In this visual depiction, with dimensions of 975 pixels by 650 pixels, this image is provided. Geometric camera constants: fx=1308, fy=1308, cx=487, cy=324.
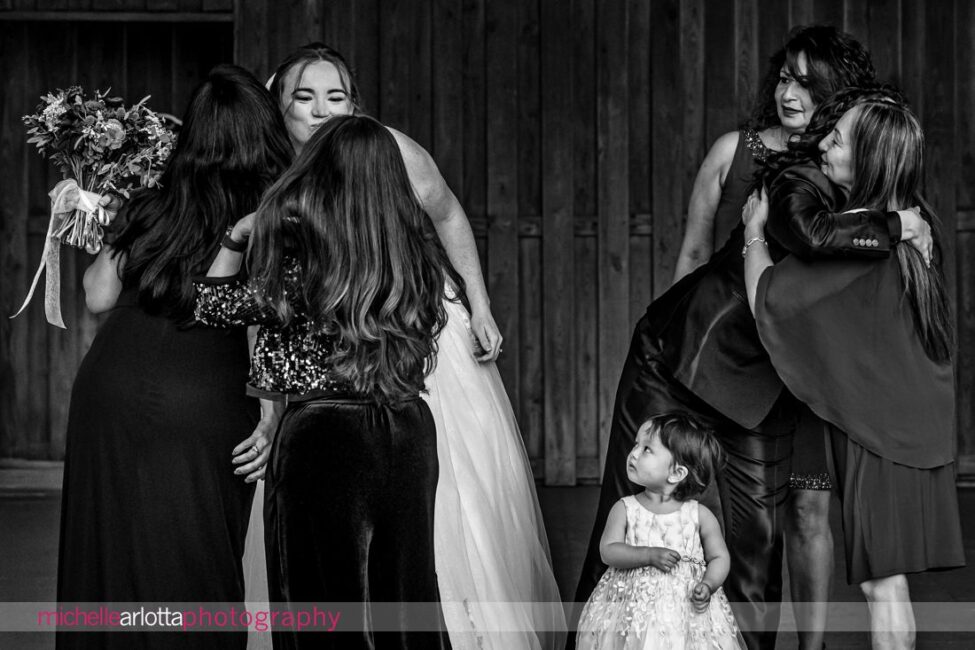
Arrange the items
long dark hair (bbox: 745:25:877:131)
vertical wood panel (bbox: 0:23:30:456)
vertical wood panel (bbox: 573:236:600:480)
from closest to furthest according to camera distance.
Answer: long dark hair (bbox: 745:25:877:131) → vertical wood panel (bbox: 573:236:600:480) → vertical wood panel (bbox: 0:23:30:456)

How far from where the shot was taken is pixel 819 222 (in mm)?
3193

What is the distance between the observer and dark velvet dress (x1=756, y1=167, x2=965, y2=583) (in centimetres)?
319

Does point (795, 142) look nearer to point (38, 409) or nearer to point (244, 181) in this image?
point (244, 181)

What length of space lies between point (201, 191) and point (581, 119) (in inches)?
157

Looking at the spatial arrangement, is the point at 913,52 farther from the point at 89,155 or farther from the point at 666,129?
the point at 89,155

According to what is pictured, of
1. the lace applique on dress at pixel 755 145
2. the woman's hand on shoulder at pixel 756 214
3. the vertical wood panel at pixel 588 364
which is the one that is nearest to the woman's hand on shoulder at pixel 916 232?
the woman's hand on shoulder at pixel 756 214

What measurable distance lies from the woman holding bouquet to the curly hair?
1081 mm

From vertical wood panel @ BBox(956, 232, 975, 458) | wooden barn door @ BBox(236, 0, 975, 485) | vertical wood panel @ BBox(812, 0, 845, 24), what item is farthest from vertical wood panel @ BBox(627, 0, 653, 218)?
vertical wood panel @ BBox(956, 232, 975, 458)

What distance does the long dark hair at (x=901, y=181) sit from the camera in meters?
3.19

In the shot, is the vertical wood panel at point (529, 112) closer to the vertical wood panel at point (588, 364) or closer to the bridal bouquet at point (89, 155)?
the vertical wood panel at point (588, 364)

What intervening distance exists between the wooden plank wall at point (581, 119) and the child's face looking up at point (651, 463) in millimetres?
3578

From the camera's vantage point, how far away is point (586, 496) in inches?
262

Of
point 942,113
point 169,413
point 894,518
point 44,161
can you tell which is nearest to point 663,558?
point 894,518

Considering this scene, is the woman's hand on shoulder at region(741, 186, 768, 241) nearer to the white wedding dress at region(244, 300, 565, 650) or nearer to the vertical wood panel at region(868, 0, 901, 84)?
the white wedding dress at region(244, 300, 565, 650)
